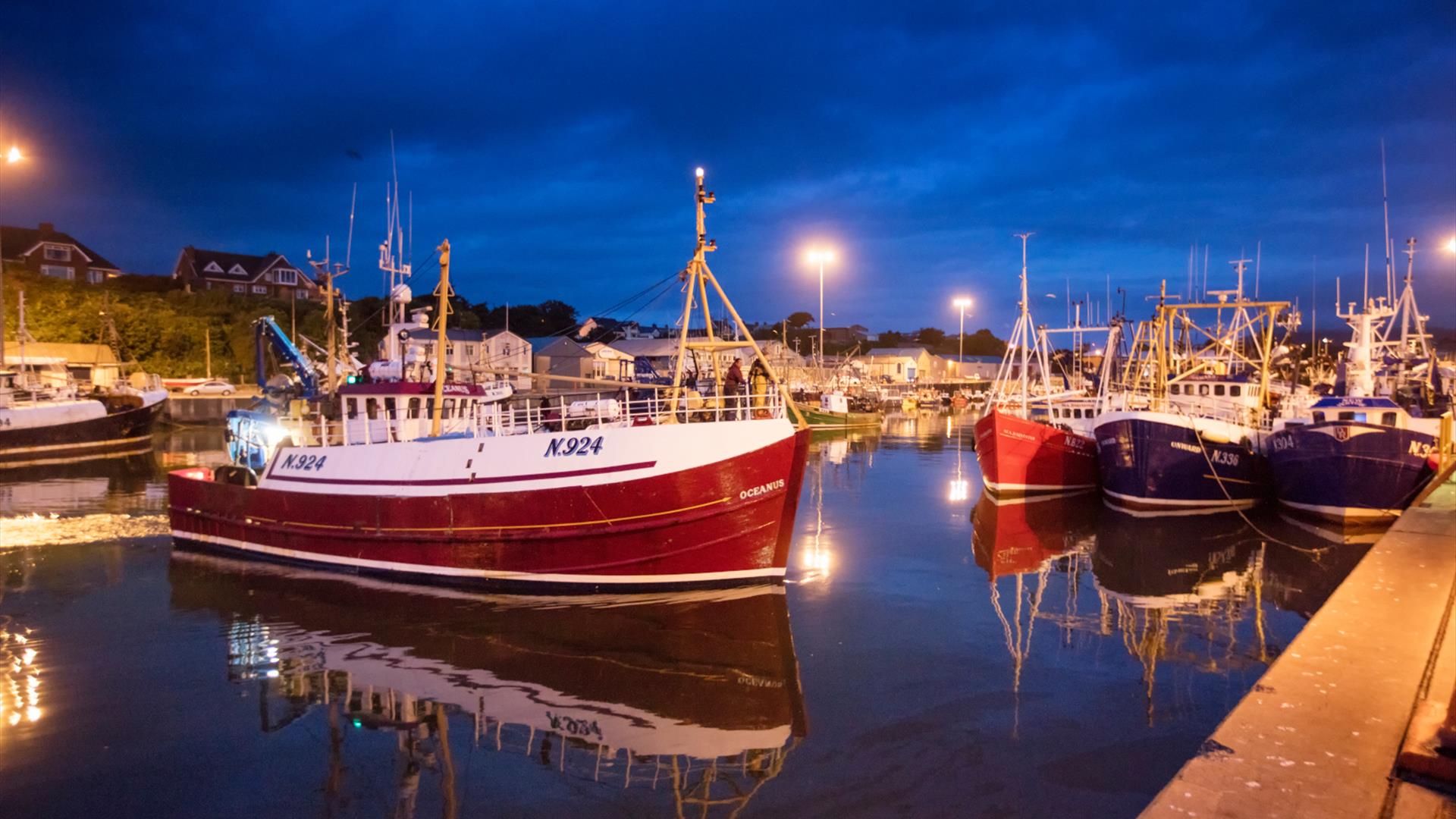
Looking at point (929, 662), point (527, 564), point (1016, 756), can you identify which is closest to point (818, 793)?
point (1016, 756)

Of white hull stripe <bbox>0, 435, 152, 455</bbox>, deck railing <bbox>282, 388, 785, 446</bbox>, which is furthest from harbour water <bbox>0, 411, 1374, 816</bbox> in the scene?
white hull stripe <bbox>0, 435, 152, 455</bbox>

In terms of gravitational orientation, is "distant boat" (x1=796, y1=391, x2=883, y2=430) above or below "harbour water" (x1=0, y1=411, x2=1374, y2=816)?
above

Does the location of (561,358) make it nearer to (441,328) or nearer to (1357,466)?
(441,328)

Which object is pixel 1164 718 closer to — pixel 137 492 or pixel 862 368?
pixel 137 492

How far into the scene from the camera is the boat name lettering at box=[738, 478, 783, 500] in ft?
45.3

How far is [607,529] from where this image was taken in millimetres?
13812

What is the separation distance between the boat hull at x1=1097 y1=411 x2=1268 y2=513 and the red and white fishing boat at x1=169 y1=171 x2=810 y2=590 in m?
13.8

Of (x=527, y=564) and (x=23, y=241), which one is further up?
(x=23, y=241)

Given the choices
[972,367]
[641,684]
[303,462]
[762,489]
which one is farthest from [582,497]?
[972,367]

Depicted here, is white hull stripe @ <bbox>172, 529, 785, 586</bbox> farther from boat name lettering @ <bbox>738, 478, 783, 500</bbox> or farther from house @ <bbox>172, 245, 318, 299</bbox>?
house @ <bbox>172, 245, 318, 299</bbox>

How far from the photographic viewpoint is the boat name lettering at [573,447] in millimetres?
13734

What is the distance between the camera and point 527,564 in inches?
563

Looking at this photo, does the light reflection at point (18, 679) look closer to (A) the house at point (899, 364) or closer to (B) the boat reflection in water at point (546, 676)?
(B) the boat reflection in water at point (546, 676)

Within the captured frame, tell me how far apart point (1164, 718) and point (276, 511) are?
52.9ft
